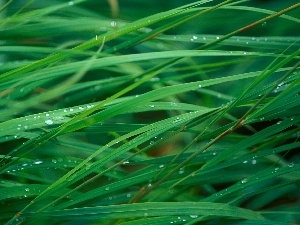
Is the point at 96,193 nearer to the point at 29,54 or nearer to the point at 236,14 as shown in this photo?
the point at 29,54

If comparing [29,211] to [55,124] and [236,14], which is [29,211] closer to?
[55,124]

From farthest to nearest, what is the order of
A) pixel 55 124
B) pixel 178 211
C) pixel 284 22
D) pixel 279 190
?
1. pixel 284 22
2. pixel 279 190
3. pixel 55 124
4. pixel 178 211

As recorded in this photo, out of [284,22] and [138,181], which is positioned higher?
[284,22]

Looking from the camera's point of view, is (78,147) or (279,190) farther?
(279,190)

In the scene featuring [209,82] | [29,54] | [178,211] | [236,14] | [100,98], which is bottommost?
[178,211]

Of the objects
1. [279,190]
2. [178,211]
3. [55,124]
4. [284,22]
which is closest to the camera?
[178,211]

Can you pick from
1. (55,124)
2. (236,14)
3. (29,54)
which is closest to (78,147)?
(55,124)

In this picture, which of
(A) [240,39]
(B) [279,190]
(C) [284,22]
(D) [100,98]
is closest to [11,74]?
(D) [100,98]
